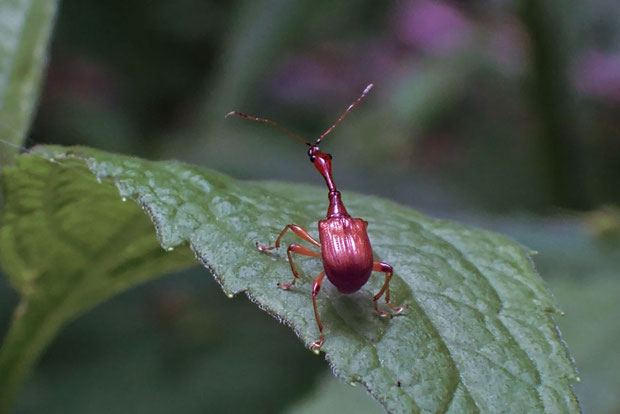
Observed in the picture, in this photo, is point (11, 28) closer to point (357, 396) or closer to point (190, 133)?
point (357, 396)

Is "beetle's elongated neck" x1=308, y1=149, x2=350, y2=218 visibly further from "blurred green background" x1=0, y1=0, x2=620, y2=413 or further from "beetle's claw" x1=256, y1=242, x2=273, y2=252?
"beetle's claw" x1=256, y1=242, x2=273, y2=252

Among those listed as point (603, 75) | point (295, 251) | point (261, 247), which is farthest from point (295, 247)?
point (603, 75)

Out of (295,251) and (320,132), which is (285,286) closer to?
(295,251)

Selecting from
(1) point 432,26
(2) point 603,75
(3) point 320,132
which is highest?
(2) point 603,75

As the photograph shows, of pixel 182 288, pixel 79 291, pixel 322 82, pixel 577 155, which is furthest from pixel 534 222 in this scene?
pixel 322 82

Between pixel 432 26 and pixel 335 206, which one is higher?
pixel 432 26

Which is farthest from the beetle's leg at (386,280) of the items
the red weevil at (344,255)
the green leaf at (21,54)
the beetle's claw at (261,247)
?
the green leaf at (21,54)
